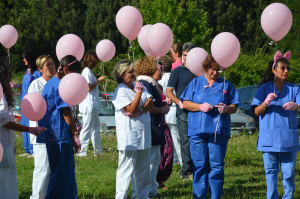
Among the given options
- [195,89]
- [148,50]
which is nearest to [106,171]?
[148,50]

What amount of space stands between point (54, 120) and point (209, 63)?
6.54 ft

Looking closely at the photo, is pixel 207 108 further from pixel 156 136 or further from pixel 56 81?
pixel 56 81

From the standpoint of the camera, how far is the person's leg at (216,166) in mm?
4377

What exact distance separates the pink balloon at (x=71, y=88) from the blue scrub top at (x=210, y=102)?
145cm

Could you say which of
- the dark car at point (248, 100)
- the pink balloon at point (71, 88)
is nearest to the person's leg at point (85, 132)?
the pink balloon at point (71, 88)

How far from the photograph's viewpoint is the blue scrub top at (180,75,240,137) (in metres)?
4.39

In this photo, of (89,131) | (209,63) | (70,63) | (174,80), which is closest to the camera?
(70,63)

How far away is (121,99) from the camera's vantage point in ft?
14.1

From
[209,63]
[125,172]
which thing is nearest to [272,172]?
[209,63]

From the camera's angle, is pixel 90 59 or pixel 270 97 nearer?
pixel 270 97

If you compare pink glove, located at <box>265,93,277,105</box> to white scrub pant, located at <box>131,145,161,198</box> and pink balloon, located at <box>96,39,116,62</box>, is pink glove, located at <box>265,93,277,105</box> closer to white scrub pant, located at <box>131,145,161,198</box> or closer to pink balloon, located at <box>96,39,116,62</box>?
white scrub pant, located at <box>131,145,161,198</box>

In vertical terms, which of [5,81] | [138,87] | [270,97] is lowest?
[270,97]

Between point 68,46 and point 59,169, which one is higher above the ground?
point 68,46

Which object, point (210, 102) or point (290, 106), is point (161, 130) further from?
point (290, 106)
